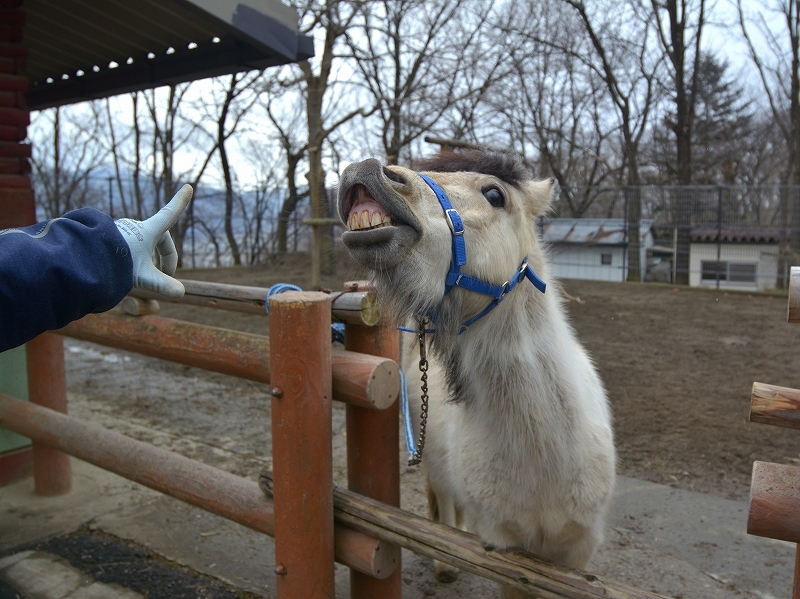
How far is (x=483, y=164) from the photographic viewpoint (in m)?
2.17

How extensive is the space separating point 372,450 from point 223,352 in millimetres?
769

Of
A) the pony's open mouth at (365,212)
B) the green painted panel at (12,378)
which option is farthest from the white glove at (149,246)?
the green painted panel at (12,378)

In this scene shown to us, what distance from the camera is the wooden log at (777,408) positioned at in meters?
1.62

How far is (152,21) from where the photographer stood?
376 cm

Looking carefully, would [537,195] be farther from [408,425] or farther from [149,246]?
[149,246]

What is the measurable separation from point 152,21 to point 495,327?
3.11m

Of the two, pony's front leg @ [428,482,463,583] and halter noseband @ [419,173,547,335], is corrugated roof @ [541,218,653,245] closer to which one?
pony's front leg @ [428,482,463,583]

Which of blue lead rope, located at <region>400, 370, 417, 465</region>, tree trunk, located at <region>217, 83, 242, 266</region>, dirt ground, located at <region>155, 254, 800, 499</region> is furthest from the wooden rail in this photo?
tree trunk, located at <region>217, 83, 242, 266</region>

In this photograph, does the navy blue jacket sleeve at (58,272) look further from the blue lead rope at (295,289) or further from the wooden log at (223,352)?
the blue lead rope at (295,289)

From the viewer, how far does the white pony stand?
5.80ft

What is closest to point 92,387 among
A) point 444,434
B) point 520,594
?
point 444,434

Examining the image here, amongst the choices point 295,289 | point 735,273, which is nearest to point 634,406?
point 295,289

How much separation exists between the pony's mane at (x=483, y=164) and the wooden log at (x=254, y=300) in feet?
1.72

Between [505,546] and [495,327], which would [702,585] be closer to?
[505,546]
